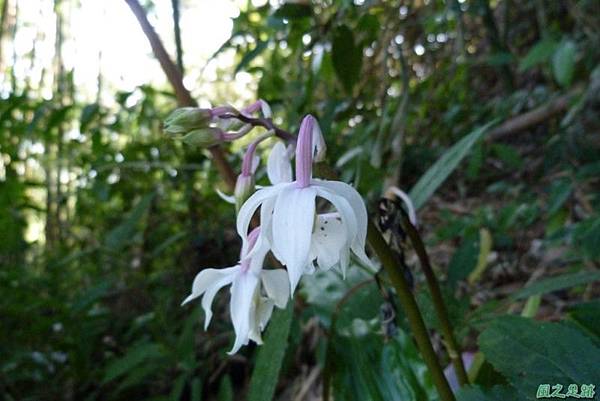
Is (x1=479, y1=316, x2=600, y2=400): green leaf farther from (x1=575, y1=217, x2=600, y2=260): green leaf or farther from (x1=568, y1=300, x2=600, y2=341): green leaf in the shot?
(x1=575, y1=217, x2=600, y2=260): green leaf

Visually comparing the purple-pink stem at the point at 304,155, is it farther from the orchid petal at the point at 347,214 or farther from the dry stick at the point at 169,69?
the dry stick at the point at 169,69

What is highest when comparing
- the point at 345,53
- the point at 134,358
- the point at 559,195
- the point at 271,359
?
the point at 345,53

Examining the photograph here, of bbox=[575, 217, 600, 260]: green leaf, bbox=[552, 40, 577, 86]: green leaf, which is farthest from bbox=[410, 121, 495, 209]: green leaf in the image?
bbox=[552, 40, 577, 86]: green leaf

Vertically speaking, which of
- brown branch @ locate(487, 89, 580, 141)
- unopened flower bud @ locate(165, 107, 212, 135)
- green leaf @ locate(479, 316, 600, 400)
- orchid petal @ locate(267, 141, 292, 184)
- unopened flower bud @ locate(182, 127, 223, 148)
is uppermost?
brown branch @ locate(487, 89, 580, 141)

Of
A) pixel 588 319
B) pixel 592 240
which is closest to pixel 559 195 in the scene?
pixel 592 240

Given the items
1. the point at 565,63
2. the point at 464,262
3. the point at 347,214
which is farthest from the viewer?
the point at 565,63

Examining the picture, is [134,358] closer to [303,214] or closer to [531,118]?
[303,214]

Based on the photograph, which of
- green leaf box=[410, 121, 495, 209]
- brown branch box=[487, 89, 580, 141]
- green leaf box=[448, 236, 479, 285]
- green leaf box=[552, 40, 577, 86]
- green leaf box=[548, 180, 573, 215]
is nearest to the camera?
green leaf box=[410, 121, 495, 209]
